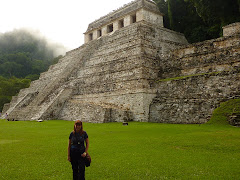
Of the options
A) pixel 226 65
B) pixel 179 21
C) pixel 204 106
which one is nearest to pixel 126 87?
pixel 204 106

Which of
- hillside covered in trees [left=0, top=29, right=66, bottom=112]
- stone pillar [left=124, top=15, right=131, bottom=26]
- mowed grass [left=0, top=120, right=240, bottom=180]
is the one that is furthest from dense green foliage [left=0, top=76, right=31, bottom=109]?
mowed grass [left=0, top=120, right=240, bottom=180]

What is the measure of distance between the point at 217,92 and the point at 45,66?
56.8 meters

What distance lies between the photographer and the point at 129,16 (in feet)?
76.5

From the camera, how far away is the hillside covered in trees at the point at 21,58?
125 feet

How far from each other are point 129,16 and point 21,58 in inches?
1803

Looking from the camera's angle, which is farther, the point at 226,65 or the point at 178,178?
the point at 226,65

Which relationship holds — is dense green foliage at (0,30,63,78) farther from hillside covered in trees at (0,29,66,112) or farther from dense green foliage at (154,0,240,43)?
dense green foliage at (154,0,240,43)

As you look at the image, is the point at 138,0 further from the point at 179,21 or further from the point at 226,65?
the point at 226,65

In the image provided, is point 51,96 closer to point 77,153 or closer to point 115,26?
point 115,26

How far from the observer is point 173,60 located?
16.8 meters

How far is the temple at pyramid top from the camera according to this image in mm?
22500

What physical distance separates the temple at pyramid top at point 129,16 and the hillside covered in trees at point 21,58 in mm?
18968

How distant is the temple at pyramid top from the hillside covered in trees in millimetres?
18968

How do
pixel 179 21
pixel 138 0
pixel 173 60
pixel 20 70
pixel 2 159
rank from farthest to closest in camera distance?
pixel 20 70 < pixel 179 21 < pixel 138 0 < pixel 173 60 < pixel 2 159
